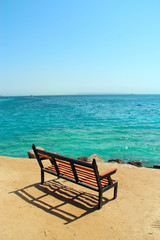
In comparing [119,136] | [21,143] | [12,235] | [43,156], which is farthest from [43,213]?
[119,136]

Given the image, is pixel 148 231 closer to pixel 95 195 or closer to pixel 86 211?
pixel 86 211

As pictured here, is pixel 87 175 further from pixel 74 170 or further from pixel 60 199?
pixel 60 199

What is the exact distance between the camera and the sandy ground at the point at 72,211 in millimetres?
3602

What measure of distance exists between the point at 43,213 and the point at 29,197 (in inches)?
36.7

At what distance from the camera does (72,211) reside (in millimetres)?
4340

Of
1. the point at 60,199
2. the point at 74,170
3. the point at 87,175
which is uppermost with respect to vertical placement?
the point at 74,170

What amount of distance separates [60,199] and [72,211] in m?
0.65

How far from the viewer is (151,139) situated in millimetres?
15273

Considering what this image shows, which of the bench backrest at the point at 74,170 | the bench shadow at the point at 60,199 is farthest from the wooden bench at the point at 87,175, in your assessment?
the bench shadow at the point at 60,199

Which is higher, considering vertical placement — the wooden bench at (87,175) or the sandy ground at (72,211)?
the wooden bench at (87,175)

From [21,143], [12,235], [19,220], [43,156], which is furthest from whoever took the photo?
[21,143]

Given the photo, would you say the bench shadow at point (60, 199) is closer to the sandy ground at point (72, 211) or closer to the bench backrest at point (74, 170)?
the sandy ground at point (72, 211)

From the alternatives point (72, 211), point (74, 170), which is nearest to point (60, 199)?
point (72, 211)

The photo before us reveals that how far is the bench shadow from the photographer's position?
4.27 metres
